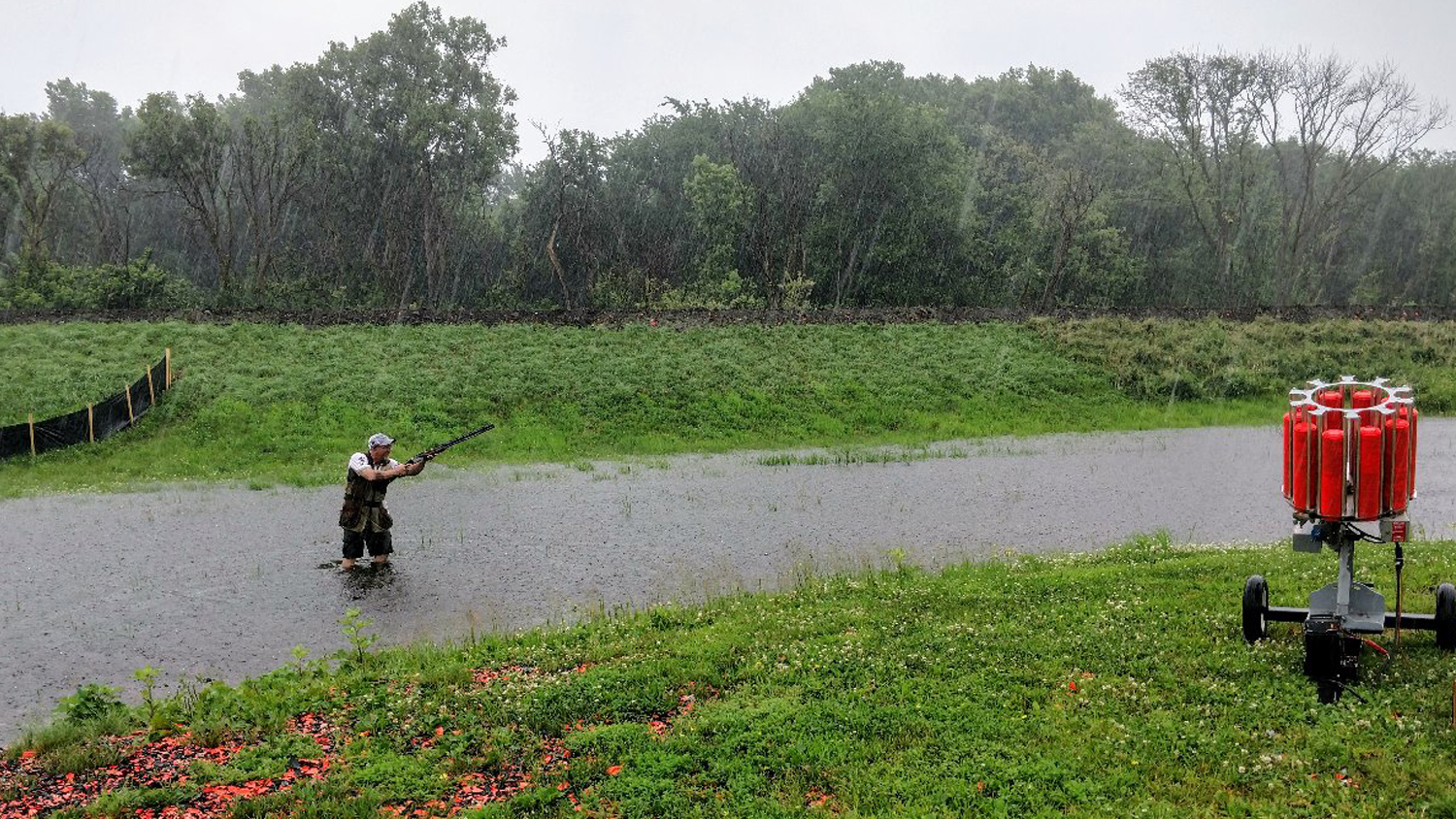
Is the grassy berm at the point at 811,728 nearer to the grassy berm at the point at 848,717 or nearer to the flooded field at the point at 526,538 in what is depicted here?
the grassy berm at the point at 848,717

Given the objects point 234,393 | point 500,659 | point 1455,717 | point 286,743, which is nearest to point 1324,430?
point 1455,717

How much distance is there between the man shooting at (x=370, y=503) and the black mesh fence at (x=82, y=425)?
46.7 ft

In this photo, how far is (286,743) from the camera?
7.55 m

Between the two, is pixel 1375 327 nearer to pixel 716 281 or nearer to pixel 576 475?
pixel 716 281

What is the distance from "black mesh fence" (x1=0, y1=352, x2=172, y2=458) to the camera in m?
23.1

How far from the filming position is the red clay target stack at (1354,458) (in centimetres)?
753

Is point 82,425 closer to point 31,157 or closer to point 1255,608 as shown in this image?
point 1255,608

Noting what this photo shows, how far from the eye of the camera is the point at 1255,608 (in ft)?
27.9

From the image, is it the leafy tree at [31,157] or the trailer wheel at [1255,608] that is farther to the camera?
the leafy tree at [31,157]

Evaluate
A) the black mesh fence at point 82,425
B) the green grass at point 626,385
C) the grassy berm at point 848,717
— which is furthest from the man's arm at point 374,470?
the black mesh fence at point 82,425

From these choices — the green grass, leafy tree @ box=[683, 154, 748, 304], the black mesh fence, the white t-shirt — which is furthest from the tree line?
the white t-shirt

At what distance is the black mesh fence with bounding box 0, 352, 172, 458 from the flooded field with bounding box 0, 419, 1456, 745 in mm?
4731

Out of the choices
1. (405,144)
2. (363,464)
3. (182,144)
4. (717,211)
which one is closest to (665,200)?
(717,211)

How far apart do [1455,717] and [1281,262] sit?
6657 cm
